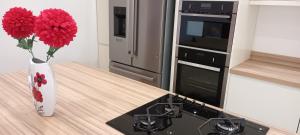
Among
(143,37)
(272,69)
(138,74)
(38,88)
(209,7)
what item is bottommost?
(138,74)

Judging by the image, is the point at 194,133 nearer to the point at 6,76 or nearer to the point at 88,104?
the point at 88,104

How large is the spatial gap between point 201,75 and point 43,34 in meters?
1.63

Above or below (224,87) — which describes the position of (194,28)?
above

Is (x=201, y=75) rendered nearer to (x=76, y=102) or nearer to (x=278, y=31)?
(x=278, y=31)

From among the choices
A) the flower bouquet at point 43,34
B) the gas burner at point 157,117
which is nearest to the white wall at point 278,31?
the gas burner at point 157,117

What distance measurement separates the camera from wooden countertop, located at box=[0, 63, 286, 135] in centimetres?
94

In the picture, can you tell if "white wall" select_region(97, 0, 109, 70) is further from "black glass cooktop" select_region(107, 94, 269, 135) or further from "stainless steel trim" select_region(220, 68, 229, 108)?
"black glass cooktop" select_region(107, 94, 269, 135)

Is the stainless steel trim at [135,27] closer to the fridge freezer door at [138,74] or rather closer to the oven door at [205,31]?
the fridge freezer door at [138,74]

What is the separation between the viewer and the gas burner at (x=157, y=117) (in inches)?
37.6

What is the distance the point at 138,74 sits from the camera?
2691 mm

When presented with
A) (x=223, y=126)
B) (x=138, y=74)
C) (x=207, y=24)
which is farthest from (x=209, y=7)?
(x=223, y=126)

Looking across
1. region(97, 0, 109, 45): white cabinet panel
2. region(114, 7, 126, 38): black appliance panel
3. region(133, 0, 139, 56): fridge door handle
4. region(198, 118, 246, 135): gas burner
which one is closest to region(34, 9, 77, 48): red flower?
region(198, 118, 246, 135): gas burner

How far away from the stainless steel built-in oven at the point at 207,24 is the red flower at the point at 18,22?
1.49 meters

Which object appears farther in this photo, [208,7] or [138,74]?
[138,74]
